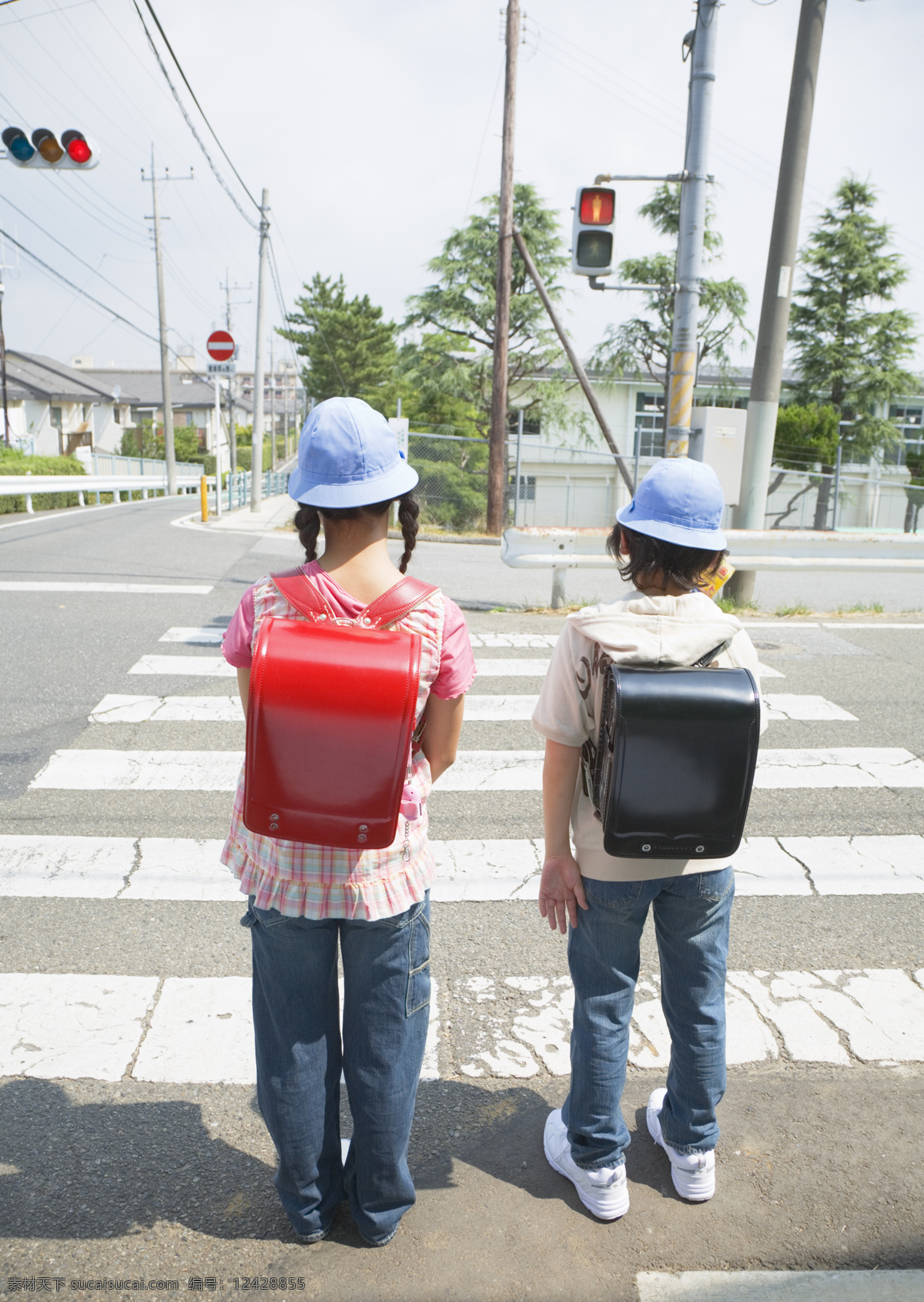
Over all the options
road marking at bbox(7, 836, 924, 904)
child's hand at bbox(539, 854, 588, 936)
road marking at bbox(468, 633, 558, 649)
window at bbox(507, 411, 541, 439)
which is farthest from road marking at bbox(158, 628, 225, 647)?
window at bbox(507, 411, 541, 439)

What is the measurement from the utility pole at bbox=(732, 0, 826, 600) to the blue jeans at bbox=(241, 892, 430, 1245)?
331 inches

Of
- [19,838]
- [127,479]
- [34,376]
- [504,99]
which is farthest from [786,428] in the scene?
[34,376]

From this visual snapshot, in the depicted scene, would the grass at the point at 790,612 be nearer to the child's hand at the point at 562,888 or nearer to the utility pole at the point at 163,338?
the child's hand at the point at 562,888

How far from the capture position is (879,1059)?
2807 millimetres

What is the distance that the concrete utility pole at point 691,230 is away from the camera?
7.81m

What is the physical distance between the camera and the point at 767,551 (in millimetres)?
9234

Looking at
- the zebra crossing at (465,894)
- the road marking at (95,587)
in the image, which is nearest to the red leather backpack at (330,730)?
the zebra crossing at (465,894)

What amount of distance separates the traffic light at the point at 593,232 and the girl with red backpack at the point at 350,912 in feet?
24.1

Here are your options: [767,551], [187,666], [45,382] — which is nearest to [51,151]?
[187,666]

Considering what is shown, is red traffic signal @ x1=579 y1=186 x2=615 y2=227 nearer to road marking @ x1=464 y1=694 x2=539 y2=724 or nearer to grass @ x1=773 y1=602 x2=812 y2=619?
grass @ x1=773 y1=602 x2=812 y2=619

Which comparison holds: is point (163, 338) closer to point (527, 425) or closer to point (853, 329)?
point (527, 425)

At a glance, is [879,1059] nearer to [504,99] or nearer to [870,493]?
[504,99]

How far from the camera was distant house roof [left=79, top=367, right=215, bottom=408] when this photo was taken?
8225 centimetres

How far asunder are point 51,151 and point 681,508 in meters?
10.3
